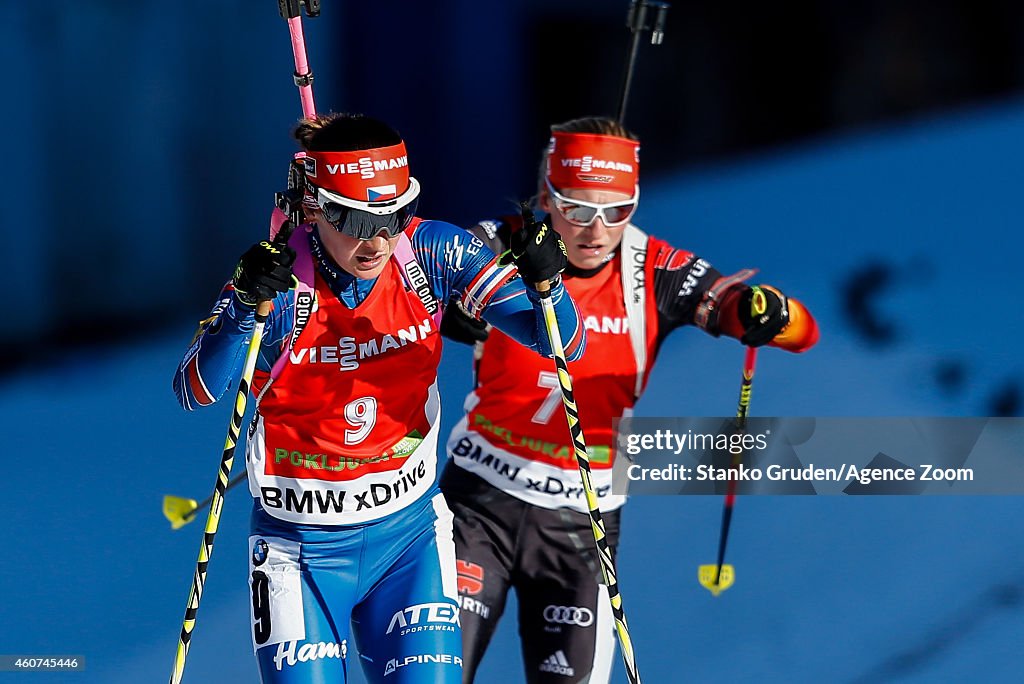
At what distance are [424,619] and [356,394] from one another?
55 cm

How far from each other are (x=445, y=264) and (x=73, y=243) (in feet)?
10.5

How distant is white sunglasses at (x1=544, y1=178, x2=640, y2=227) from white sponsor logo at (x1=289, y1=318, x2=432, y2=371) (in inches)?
28.3

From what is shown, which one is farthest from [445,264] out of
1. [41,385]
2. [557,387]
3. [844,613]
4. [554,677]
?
[41,385]

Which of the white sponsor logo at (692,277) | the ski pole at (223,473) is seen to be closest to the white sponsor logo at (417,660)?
the ski pole at (223,473)

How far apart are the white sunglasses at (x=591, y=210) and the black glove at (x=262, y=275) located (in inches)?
39.8

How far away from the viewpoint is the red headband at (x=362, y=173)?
3.24 metres

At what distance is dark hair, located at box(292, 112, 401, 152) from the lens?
331 centimetres

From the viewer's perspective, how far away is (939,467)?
221 inches

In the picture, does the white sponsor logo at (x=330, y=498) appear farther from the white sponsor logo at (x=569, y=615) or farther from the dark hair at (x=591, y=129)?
the dark hair at (x=591, y=129)

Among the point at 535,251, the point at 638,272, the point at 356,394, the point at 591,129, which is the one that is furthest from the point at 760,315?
the point at 356,394

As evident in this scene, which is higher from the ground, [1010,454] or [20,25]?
[20,25]

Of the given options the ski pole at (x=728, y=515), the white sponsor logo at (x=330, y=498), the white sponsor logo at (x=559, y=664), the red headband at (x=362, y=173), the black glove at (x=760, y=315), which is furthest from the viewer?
the ski pole at (x=728, y=515)

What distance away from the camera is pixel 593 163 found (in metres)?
3.99

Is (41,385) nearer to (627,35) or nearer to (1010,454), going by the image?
(627,35)
